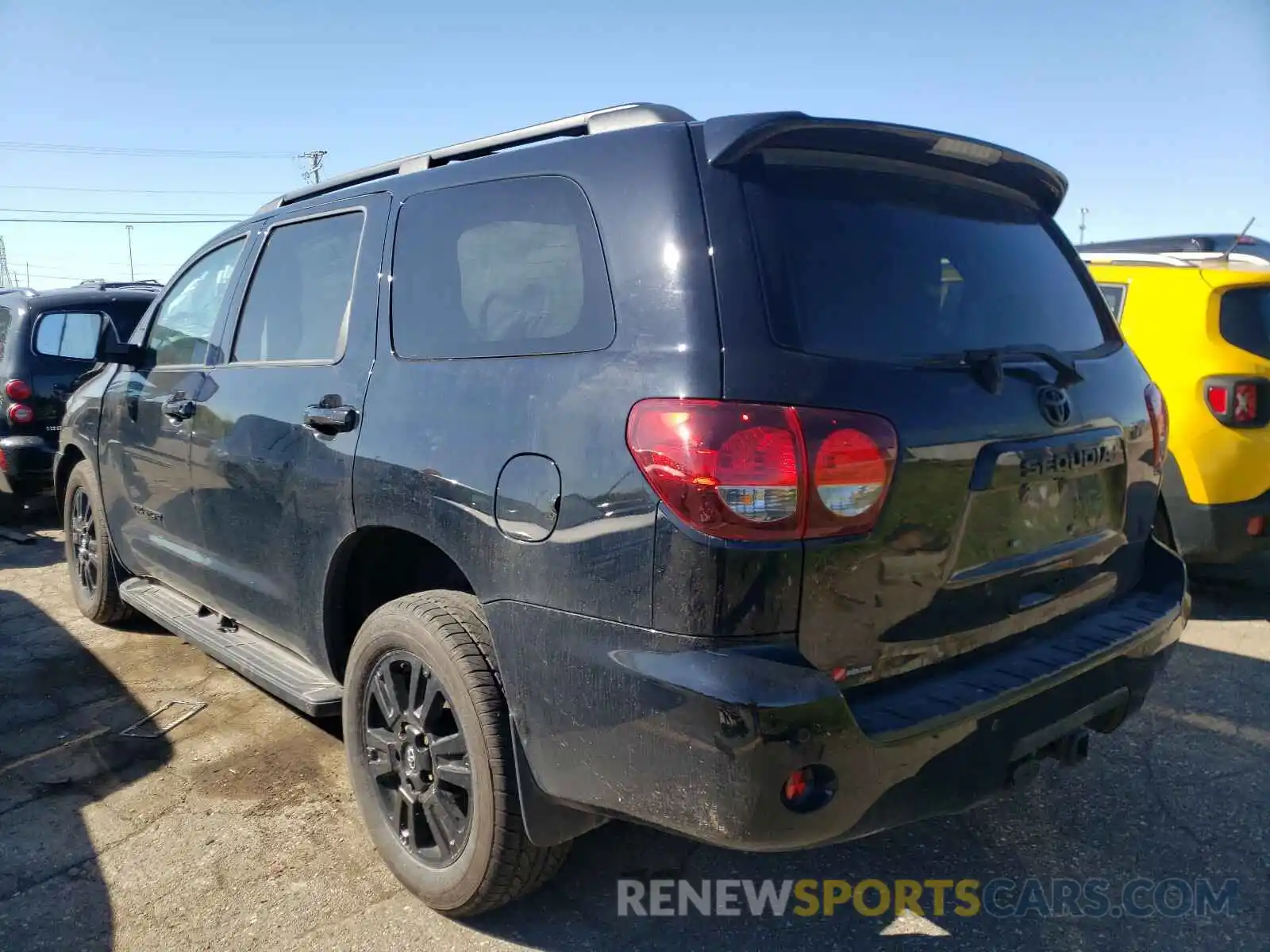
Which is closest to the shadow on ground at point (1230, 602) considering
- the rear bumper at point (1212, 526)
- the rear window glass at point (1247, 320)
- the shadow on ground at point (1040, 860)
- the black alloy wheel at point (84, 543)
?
the rear bumper at point (1212, 526)

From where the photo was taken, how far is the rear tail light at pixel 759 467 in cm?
182

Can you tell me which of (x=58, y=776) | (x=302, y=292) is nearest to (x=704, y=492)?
(x=302, y=292)

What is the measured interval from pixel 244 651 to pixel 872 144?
2.69m

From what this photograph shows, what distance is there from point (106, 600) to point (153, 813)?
2.07m

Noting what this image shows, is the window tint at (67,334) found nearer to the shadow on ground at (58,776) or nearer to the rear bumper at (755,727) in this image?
the shadow on ground at (58,776)

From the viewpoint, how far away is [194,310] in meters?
3.99

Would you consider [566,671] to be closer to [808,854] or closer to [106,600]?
[808,854]

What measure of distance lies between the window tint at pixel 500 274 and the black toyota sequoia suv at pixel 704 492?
0.04ft

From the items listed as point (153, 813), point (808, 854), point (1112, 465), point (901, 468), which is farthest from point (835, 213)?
point (153, 813)

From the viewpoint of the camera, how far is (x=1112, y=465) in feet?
8.22

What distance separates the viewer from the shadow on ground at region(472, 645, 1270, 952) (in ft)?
7.93

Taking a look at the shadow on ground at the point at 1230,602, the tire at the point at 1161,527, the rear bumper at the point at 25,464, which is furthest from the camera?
the rear bumper at the point at 25,464

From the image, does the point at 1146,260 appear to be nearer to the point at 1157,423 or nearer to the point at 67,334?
the point at 1157,423

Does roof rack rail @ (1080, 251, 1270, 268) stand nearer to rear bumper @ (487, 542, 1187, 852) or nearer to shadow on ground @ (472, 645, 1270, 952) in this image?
shadow on ground @ (472, 645, 1270, 952)
